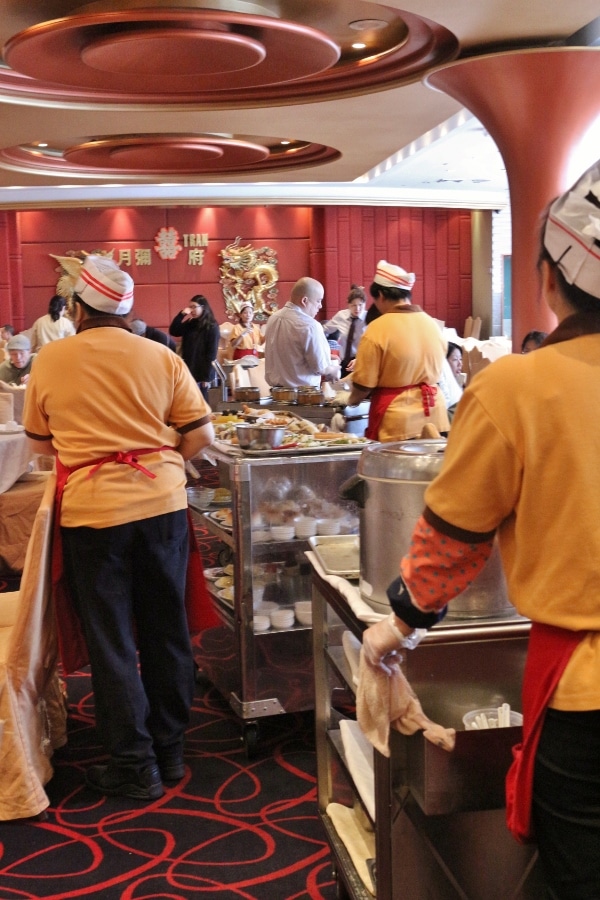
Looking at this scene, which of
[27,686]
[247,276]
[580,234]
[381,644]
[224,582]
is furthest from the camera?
[247,276]

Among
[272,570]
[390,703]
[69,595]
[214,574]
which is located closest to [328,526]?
[272,570]

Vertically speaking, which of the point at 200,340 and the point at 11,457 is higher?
the point at 200,340

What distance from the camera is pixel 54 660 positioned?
3.11 m

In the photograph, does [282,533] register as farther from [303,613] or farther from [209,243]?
[209,243]

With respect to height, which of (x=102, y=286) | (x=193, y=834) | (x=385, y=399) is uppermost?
(x=102, y=286)

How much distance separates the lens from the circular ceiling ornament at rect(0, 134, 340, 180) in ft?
33.2

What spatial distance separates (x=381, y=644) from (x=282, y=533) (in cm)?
176

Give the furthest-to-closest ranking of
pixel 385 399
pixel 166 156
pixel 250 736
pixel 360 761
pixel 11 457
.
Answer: pixel 166 156 < pixel 11 457 < pixel 385 399 < pixel 250 736 < pixel 360 761

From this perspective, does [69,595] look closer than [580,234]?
No

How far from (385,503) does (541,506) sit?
53 centimetres

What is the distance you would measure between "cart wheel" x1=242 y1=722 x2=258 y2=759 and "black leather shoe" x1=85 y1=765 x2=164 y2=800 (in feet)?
1.08

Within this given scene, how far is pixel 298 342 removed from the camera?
6449 millimetres

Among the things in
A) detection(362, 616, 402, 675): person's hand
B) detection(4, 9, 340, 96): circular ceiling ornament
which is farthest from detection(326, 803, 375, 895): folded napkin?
detection(4, 9, 340, 96): circular ceiling ornament

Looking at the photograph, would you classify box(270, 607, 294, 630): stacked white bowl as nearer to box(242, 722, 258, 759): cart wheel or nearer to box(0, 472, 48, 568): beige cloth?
box(242, 722, 258, 759): cart wheel
